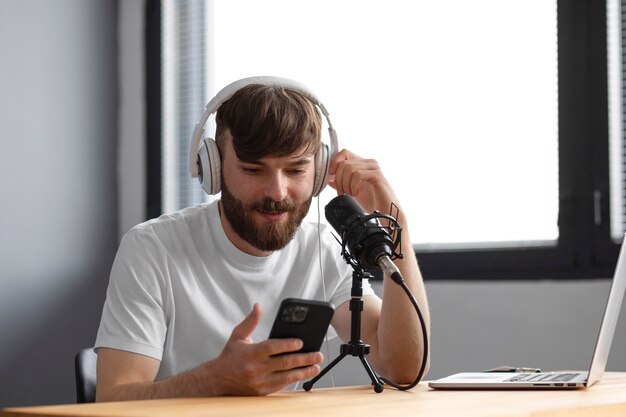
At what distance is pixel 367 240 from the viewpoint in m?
1.35

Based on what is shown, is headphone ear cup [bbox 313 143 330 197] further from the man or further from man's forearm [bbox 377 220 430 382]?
man's forearm [bbox 377 220 430 382]

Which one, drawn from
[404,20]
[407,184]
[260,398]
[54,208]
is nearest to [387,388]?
[260,398]

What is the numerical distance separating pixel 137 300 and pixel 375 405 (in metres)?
0.66

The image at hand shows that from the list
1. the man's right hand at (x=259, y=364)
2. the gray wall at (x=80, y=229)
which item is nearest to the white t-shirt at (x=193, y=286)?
the man's right hand at (x=259, y=364)

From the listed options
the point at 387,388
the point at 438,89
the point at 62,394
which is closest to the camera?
the point at 387,388

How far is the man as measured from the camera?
5.44 ft

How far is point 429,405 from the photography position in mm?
1165

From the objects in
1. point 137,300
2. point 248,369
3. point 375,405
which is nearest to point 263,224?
point 137,300

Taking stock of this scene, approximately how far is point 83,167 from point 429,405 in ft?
8.20

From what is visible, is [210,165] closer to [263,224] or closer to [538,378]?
[263,224]

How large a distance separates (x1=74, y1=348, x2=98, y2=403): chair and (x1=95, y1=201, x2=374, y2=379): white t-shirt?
0.27 meters

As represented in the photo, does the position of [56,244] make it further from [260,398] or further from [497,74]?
[260,398]

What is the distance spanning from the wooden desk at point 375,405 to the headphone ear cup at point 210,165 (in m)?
0.56

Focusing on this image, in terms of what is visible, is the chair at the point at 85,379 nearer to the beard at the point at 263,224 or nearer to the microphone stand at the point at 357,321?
the beard at the point at 263,224
